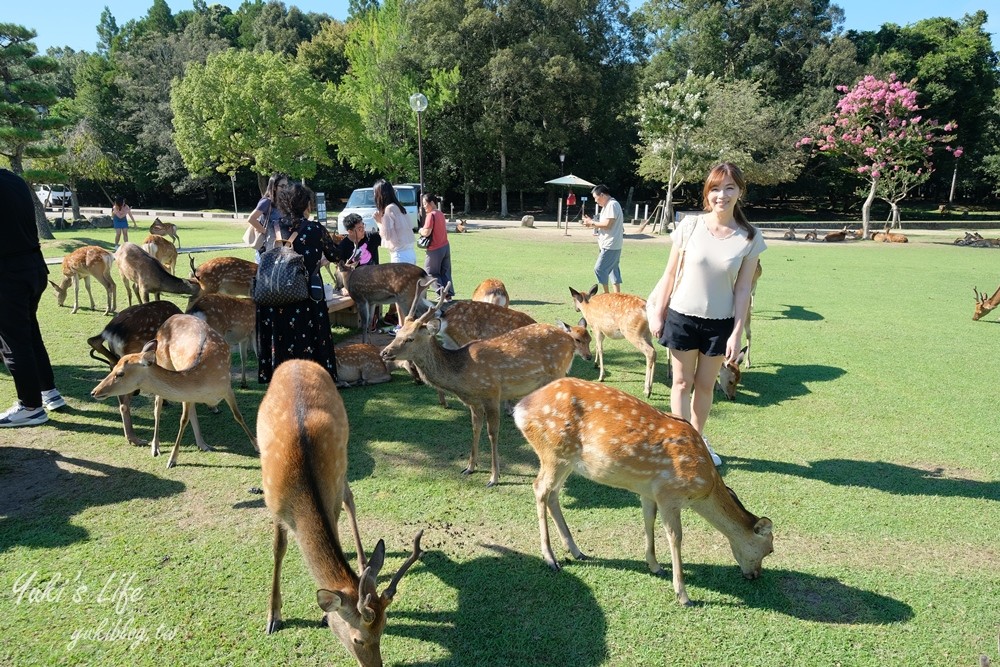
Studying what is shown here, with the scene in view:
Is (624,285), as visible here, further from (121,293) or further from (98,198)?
(98,198)

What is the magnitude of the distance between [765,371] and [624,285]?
5.28m

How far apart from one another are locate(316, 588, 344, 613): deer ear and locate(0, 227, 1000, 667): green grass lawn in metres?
0.56

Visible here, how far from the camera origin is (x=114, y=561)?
3240 millimetres

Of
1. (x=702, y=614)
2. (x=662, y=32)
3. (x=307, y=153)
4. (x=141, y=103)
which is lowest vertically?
(x=702, y=614)

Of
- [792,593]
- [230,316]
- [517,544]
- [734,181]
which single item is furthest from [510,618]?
[230,316]

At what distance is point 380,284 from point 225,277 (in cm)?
210

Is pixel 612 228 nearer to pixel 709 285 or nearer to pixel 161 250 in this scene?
pixel 709 285

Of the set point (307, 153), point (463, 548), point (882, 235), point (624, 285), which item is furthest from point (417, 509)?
point (307, 153)

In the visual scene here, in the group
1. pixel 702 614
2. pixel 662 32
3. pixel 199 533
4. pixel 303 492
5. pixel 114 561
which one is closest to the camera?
pixel 303 492

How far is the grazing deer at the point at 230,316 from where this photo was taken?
5676 mm

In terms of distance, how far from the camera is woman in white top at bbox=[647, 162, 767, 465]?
357cm

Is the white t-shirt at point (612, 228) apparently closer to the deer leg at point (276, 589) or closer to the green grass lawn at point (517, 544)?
the green grass lawn at point (517, 544)

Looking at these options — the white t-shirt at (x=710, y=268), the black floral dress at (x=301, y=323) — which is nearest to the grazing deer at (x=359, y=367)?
the black floral dress at (x=301, y=323)

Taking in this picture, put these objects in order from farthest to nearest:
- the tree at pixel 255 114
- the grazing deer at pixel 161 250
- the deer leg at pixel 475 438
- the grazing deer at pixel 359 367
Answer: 1. the tree at pixel 255 114
2. the grazing deer at pixel 161 250
3. the grazing deer at pixel 359 367
4. the deer leg at pixel 475 438
